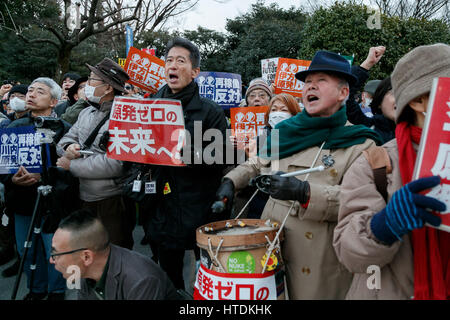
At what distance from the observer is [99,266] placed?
2.18 m

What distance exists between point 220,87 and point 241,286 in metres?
4.25

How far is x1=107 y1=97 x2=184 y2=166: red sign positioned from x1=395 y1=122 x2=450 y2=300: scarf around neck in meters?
1.58

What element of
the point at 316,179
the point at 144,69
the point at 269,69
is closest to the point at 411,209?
the point at 316,179

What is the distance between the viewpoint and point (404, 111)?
A: 1.38m

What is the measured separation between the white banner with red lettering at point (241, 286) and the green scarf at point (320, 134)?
774mm

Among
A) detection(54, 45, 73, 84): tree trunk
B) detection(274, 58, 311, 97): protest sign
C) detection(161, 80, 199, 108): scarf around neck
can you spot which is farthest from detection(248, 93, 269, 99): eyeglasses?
detection(54, 45, 73, 84): tree trunk

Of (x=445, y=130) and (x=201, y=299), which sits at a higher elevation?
(x=445, y=130)

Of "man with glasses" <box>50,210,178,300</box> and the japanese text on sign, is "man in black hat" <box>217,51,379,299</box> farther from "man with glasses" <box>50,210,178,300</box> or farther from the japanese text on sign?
the japanese text on sign

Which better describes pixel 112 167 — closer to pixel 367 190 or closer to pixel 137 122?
pixel 137 122

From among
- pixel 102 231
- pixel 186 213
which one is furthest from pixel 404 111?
pixel 102 231

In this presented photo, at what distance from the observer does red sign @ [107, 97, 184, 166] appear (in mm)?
2492

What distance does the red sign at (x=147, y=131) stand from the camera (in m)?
2.49

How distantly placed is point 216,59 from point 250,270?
20.8 meters

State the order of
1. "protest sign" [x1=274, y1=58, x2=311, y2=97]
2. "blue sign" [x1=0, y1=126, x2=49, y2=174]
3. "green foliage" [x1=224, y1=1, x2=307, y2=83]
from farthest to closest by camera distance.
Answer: "green foliage" [x1=224, y1=1, x2=307, y2=83] < "protest sign" [x1=274, y1=58, x2=311, y2=97] < "blue sign" [x1=0, y1=126, x2=49, y2=174]
